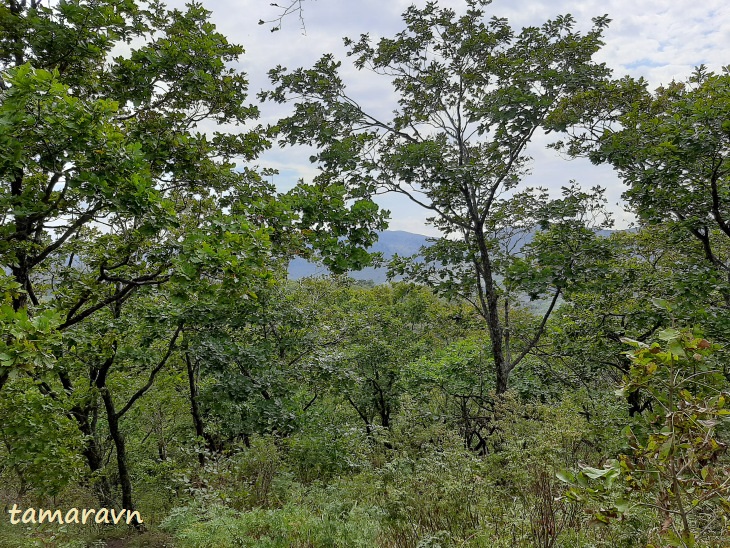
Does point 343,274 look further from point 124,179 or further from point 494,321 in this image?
point 124,179

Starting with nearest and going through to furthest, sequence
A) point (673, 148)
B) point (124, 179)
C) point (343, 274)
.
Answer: point (124, 179)
point (673, 148)
point (343, 274)

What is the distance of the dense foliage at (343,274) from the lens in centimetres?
351

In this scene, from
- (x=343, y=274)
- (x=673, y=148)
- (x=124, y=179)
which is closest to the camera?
(x=124, y=179)

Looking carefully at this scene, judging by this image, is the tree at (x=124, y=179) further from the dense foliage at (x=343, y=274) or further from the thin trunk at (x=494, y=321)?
the thin trunk at (x=494, y=321)

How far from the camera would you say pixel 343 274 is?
8.82m

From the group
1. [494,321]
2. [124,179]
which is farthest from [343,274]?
[124,179]

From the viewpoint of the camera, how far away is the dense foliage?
11.5ft

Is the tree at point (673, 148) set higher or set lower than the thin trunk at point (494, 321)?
higher

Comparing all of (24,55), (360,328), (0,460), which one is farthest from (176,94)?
(360,328)

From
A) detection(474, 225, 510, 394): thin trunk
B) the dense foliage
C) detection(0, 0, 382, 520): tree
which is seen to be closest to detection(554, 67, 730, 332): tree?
the dense foliage

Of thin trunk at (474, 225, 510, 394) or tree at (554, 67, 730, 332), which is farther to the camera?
thin trunk at (474, 225, 510, 394)

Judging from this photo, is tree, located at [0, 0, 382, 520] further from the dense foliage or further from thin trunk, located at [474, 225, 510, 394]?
thin trunk, located at [474, 225, 510, 394]

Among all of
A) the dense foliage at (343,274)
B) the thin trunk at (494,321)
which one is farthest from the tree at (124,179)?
the thin trunk at (494,321)

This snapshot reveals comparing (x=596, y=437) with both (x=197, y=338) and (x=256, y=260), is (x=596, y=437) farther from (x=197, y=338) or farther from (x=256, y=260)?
(x=197, y=338)
